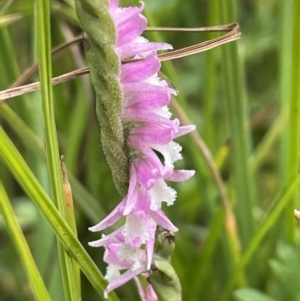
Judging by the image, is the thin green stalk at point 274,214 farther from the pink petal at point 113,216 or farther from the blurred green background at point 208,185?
the pink petal at point 113,216

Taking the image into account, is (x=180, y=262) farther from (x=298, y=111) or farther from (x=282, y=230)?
(x=298, y=111)

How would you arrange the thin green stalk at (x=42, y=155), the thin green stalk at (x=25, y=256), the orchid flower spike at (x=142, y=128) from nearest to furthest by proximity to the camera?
the orchid flower spike at (x=142, y=128) < the thin green stalk at (x=25, y=256) < the thin green stalk at (x=42, y=155)

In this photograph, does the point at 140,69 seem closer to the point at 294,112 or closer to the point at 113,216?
the point at 113,216

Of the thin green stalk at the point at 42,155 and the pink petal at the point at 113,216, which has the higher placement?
the pink petal at the point at 113,216

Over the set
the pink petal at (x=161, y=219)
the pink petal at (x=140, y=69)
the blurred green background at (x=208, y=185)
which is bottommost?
the blurred green background at (x=208, y=185)

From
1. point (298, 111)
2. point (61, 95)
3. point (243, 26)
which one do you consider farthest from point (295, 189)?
point (243, 26)

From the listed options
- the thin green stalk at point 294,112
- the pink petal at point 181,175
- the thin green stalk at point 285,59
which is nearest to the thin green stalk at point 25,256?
the pink petal at point 181,175

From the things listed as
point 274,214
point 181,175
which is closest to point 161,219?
point 181,175
